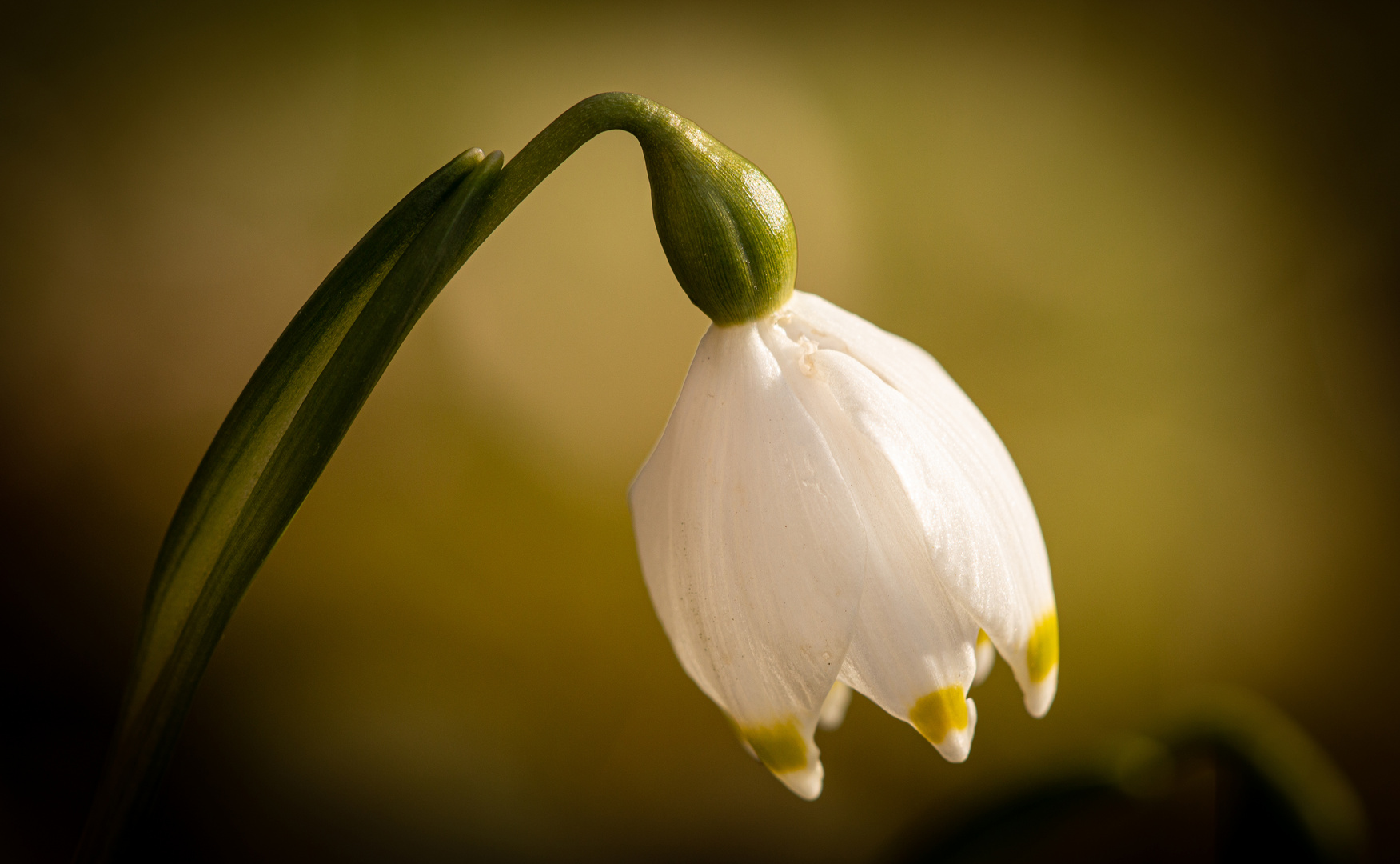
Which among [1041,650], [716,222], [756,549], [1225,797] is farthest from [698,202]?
[1225,797]

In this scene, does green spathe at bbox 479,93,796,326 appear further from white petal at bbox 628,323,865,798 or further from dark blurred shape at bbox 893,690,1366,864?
dark blurred shape at bbox 893,690,1366,864

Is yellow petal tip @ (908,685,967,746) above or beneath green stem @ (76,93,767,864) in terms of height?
beneath

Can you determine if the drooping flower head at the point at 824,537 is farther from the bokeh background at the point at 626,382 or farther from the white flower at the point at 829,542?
the bokeh background at the point at 626,382

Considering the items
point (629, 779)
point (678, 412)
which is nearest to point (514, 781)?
point (629, 779)

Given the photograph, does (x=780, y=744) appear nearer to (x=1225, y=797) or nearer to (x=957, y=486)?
(x=957, y=486)

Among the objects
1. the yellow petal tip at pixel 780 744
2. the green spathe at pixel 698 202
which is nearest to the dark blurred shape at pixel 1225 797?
the yellow petal tip at pixel 780 744

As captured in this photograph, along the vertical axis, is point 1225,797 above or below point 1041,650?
below

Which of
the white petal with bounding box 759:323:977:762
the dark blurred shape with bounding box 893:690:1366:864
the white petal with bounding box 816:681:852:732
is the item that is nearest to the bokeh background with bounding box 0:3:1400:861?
the dark blurred shape with bounding box 893:690:1366:864

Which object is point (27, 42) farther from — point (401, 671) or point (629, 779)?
point (629, 779)
